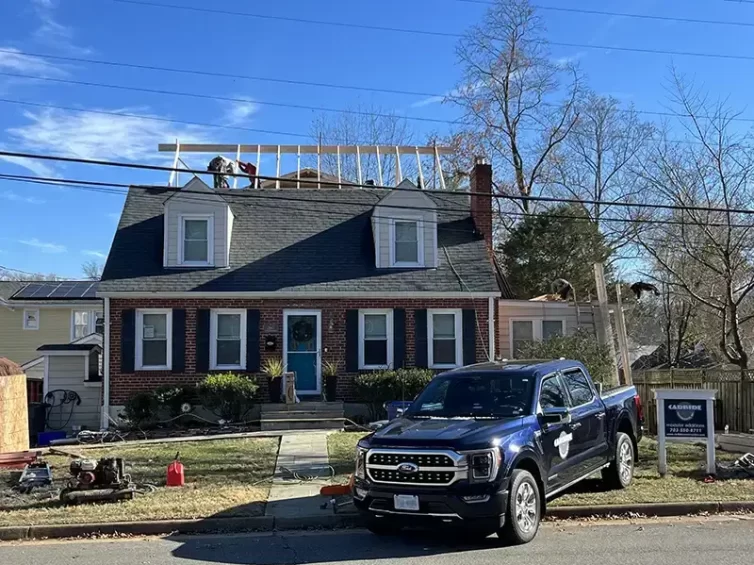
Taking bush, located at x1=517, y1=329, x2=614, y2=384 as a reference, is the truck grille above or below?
below

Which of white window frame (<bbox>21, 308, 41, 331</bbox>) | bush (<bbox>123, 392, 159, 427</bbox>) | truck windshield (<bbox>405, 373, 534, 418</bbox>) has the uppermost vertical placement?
white window frame (<bbox>21, 308, 41, 331</bbox>)

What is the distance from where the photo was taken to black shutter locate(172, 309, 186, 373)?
1980cm

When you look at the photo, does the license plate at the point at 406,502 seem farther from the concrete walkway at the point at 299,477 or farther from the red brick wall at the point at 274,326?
the red brick wall at the point at 274,326

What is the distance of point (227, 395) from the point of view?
62.0ft

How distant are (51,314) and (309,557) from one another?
28.5 m

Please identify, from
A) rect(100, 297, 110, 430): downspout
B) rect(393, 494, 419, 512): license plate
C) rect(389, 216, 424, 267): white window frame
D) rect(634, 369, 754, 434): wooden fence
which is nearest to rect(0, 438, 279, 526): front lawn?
rect(393, 494, 419, 512): license plate

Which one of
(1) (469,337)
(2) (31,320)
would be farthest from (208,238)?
(2) (31,320)

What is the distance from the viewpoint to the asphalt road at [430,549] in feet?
22.8

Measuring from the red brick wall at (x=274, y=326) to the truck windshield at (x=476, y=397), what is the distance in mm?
11150

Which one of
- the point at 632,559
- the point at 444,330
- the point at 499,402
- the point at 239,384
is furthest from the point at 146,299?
the point at 632,559

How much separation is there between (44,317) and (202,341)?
1601 centimetres

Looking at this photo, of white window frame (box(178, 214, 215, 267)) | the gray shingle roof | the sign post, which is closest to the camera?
the sign post

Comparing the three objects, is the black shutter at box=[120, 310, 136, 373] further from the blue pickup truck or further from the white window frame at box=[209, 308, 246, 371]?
the blue pickup truck

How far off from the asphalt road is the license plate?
425mm
